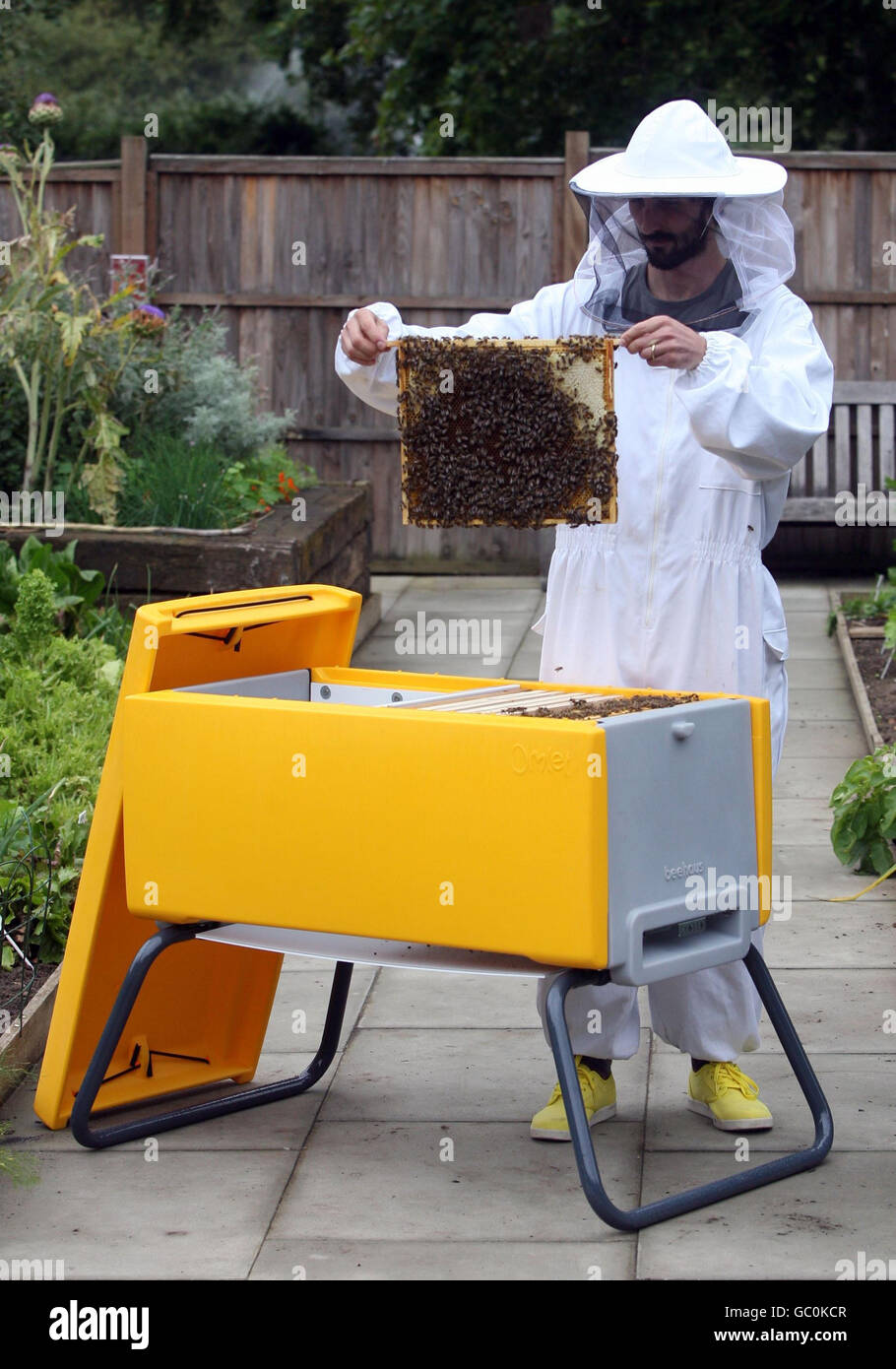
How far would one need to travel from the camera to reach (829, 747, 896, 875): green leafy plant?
575 cm

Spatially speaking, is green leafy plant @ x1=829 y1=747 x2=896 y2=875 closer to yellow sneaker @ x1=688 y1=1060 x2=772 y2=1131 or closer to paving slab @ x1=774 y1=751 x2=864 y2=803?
paving slab @ x1=774 y1=751 x2=864 y2=803

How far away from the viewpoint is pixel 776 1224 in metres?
3.40

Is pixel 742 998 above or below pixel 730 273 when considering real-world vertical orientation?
below

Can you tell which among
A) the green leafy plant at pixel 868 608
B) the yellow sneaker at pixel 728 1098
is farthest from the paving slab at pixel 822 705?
the yellow sneaker at pixel 728 1098

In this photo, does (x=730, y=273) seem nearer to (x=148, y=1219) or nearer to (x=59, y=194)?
(x=148, y=1219)

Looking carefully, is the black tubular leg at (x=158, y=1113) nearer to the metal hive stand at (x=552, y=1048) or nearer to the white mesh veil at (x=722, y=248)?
the metal hive stand at (x=552, y=1048)

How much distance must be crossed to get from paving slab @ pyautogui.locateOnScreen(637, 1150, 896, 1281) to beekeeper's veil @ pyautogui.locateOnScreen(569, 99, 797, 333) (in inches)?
72.6

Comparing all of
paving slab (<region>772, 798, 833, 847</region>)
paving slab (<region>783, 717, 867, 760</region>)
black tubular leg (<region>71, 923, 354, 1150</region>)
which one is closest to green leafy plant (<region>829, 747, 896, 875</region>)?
paving slab (<region>772, 798, 833, 847</region>)

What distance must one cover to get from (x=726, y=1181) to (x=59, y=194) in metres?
9.53

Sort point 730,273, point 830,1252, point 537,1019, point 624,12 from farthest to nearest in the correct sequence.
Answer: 1. point 624,12
2. point 537,1019
3. point 730,273
4. point 830,1252

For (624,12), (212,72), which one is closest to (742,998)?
(624,12)

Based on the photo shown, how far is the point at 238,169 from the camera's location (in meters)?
11.3

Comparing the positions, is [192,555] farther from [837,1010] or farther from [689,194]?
[689,194]

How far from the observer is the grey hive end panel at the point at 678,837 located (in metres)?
3.16
